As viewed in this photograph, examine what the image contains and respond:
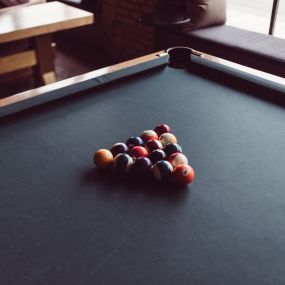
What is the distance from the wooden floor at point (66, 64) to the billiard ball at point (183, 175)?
2288 mm

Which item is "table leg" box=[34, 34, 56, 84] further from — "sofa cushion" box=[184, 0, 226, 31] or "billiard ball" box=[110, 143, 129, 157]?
"billiard ball" box=[110, 143, 129, 157]

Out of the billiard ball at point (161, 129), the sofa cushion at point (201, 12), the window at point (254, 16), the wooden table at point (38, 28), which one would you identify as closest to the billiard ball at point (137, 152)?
the billiard ball at point (161, 129)

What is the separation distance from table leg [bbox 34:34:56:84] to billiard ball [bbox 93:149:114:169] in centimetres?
195

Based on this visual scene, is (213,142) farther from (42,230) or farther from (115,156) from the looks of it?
(42,230)

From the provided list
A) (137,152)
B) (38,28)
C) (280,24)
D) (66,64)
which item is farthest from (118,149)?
(280,24)

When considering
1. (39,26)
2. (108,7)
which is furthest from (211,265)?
(108,7)

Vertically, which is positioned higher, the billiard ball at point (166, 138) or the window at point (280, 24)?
the billiard ball at point (166, 138)

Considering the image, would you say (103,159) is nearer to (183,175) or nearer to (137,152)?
(137,152)

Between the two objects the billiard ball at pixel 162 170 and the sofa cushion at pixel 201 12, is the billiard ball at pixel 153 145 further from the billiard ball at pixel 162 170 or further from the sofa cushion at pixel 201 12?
the sofa cushion at pixel 201 12

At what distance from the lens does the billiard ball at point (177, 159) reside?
120 centimetres

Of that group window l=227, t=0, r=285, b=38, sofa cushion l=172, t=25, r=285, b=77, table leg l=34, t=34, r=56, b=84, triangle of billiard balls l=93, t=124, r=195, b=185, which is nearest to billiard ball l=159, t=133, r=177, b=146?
triangle of billiard balls l=93, t=124, r=195, b=185

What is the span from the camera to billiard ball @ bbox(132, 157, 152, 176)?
3.89 ft

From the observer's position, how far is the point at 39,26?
2.67m

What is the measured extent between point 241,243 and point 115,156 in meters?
0.46
